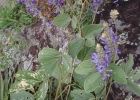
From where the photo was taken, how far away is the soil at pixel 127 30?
195cm

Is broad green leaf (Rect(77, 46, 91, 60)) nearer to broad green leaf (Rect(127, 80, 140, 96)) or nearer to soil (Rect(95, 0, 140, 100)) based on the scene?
soil (Rect(95, 0, 140, 100))

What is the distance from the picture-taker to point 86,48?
6.28 ft

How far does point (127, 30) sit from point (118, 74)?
2.02 feet

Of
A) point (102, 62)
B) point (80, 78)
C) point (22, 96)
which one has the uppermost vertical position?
point (102, 62)

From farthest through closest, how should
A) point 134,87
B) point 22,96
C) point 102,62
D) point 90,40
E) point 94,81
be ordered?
point 22,96, point 90,40, point 134,87, point 94,81, point 102,62

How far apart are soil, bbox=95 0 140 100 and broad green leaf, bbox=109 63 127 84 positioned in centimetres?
47

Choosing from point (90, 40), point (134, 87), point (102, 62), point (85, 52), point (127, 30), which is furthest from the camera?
point (127, 30)

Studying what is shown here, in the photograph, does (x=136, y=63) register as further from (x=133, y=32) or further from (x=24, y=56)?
(x=24, y=56)

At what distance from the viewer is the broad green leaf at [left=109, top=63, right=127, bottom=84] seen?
149cm

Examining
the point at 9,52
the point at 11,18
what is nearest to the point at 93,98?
the point at 9,52

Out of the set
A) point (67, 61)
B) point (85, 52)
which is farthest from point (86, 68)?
point (85, 52)

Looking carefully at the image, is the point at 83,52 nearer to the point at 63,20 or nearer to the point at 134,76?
the point at 63,20

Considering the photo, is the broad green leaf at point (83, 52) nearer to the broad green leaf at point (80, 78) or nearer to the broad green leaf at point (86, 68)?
the broad green leaf at point (80, 78)

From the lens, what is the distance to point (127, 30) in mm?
2039
